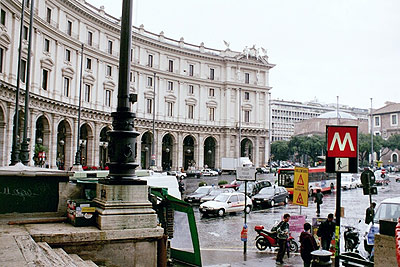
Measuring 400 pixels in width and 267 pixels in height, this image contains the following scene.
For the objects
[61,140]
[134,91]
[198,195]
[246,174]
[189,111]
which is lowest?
[198,195]

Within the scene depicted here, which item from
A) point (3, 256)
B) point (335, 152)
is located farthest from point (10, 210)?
point (335, 152)

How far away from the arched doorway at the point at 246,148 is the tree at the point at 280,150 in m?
28.6

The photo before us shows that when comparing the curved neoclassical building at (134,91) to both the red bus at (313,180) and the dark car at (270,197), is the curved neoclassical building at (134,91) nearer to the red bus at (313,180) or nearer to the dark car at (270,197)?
the dark car at (270,197)

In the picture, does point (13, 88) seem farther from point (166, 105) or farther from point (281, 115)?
point (281, 115)

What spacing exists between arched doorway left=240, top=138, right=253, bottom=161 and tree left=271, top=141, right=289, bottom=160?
2864cm

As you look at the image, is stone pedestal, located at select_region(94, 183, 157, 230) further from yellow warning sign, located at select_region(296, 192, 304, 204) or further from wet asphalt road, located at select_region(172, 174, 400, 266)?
yellow warning sign, located at select_region(296, 192, 304, 204)

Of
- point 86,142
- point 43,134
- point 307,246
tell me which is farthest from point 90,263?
point 86,142

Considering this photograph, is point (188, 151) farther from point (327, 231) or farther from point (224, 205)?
point (327, 231)

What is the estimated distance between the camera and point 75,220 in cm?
645

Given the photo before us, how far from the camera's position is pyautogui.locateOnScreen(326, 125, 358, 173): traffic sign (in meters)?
6.77

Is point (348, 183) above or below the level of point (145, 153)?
below

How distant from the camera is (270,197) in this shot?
2595cm

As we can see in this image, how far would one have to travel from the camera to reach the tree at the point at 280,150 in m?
96.8

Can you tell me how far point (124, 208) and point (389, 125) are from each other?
4263 inches
